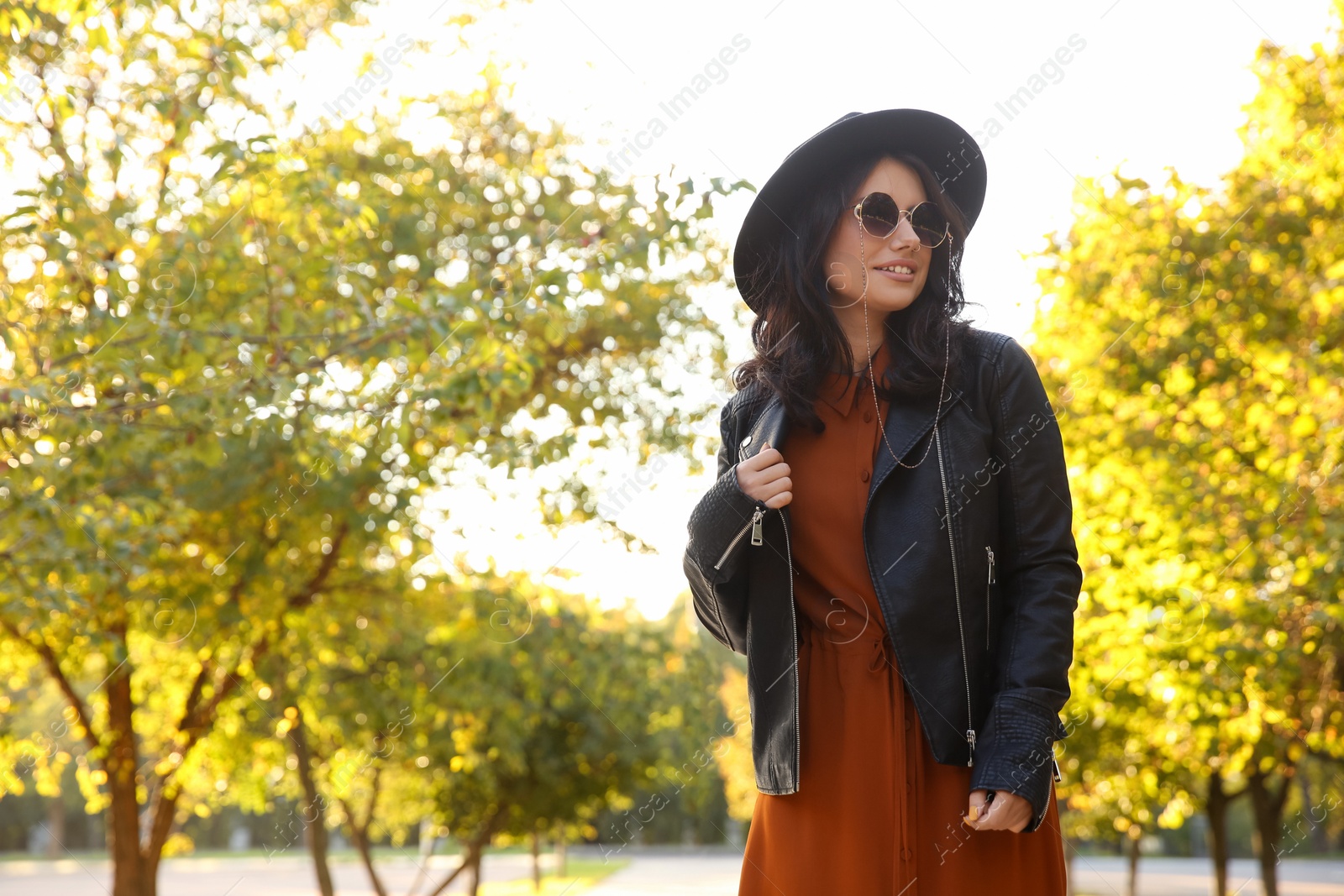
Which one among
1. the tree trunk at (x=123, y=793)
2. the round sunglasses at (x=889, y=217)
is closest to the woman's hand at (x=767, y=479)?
the round sunglasses at (x=889, y=217)

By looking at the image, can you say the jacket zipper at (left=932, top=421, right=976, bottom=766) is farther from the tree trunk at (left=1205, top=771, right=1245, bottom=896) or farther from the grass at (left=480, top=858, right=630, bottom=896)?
the grass at (left=480, top=858, right=630, bottom=896)

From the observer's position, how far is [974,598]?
1864mm

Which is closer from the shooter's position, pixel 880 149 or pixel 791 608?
pixel 791 608

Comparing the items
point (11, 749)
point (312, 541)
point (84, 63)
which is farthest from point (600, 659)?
point (84, 63)

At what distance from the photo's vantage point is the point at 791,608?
6.42 ft

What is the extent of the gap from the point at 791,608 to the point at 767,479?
0.78 feet

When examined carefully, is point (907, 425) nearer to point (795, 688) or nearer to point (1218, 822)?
point (795, 688)

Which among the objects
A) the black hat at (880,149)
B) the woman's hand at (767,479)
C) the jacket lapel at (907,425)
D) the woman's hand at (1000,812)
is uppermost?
the black hat at (880,149)

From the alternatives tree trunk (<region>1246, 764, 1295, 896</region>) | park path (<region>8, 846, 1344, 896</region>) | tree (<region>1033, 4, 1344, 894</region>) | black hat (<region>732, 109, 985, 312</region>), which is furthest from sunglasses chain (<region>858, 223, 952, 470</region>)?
park path (<region>8, 846, 1344, 896</region>)

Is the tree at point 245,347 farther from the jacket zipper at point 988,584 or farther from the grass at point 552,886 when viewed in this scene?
the grass at point 552,886

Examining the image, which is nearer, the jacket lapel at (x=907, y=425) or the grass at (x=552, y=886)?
the jacket lapel at (x=907, y=425)

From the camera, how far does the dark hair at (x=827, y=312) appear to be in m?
2.08

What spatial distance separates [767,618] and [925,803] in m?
0.40

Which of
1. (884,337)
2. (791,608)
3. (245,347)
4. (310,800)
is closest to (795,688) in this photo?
(791,608)
